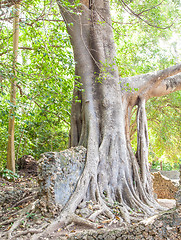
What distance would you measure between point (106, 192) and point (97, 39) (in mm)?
3634

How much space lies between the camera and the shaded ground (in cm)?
178

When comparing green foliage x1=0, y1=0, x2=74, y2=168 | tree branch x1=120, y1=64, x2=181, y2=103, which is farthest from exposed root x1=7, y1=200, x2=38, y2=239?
tree branch x1=120, y1=64, x2=181, y2=103

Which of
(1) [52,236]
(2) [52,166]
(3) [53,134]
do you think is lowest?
(1) [52,236]

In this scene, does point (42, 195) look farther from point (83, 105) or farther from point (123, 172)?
point (83, 105)

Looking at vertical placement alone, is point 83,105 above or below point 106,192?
above

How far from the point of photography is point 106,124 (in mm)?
5035

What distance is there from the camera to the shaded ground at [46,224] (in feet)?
5.84

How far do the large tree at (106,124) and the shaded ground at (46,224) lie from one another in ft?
1.13

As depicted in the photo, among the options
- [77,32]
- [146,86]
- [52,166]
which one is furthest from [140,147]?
[77,32]

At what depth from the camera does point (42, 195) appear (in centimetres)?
367

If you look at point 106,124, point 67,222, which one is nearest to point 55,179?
point 67,222

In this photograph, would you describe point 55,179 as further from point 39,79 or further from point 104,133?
point 39,79

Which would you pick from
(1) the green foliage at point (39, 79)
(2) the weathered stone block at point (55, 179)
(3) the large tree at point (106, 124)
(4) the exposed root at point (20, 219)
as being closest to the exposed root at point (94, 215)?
(3) the large tree at point (106, 124)

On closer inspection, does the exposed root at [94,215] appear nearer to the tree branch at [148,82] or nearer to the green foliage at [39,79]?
the green foliage at [39,79]
